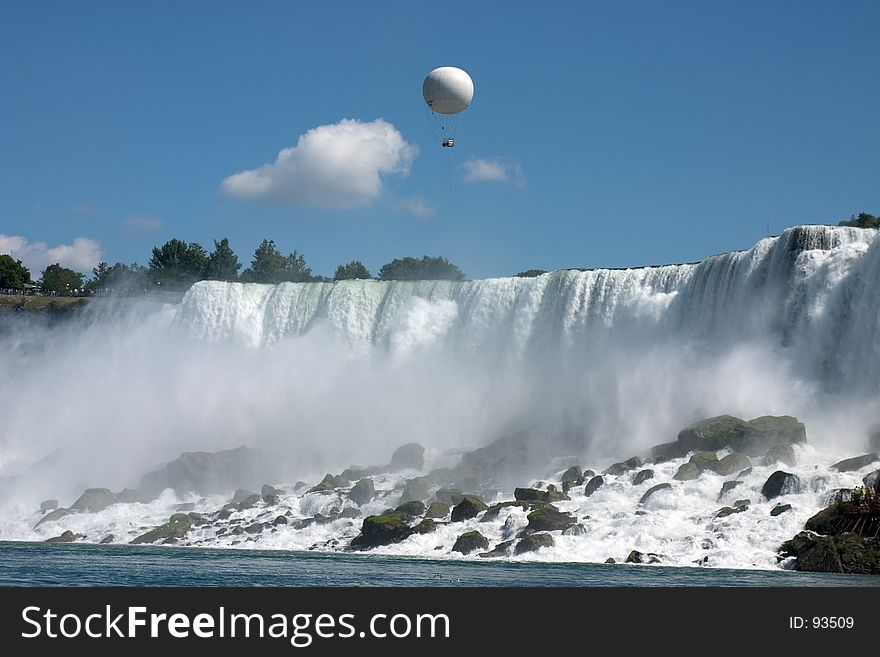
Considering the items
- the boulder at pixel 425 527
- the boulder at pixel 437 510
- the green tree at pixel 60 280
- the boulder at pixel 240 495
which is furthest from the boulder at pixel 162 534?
the green tree at pixel 60 280

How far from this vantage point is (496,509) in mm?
30500

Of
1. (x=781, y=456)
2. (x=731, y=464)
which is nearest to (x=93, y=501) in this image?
(x=731, y=464)

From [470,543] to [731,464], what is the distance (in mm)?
7979

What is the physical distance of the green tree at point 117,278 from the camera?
293 ft

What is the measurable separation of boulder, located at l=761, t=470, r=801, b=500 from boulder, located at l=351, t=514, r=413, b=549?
9.28 meters

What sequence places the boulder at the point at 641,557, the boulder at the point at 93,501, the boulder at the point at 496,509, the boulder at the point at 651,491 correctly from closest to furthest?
the boulder at the point at 641,557 < the boulder at the point at 651,491 < the boulder at the point at 496,509 < the boulder at the point at 93,501

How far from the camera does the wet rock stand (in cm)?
3095

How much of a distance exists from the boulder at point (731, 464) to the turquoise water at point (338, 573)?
7493 mm

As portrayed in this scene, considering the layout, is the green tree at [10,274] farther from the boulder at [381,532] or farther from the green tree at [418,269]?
the boulder at [381,532]

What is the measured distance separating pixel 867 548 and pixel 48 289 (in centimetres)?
8332

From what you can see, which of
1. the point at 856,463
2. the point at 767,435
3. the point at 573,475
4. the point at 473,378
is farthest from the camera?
the point at 473,378

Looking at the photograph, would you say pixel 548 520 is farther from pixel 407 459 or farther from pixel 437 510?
pixel 407 459
